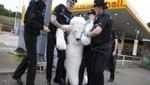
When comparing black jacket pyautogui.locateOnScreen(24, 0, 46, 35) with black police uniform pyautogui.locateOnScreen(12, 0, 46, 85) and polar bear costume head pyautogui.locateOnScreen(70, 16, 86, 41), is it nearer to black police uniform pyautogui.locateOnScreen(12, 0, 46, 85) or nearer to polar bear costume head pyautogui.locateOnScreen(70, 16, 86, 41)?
black police uniform pyautogui.locateOnScreen(12, 0, 46, 85)

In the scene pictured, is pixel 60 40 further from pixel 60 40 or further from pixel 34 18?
pixel 34 18

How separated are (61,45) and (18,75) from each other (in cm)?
111

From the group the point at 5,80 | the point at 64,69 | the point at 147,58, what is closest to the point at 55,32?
the point at 64,69

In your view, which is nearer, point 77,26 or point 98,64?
point 98,64

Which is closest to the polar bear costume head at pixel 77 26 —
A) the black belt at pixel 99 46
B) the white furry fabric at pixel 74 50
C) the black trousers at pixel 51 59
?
the white furry fabric at pixel 74 50

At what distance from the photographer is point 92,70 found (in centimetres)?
570

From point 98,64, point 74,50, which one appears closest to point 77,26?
point 74,50

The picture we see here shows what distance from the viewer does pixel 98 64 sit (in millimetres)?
5574

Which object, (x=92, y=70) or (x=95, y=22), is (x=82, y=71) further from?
(x=95, y=22)

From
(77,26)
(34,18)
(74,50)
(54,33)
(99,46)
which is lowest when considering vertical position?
(74,50)

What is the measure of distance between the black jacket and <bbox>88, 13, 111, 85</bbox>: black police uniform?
1.05 m

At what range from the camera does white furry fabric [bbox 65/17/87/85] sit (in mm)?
5852

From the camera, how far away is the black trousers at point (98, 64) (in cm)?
559

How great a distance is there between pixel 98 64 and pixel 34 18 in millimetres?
1465
